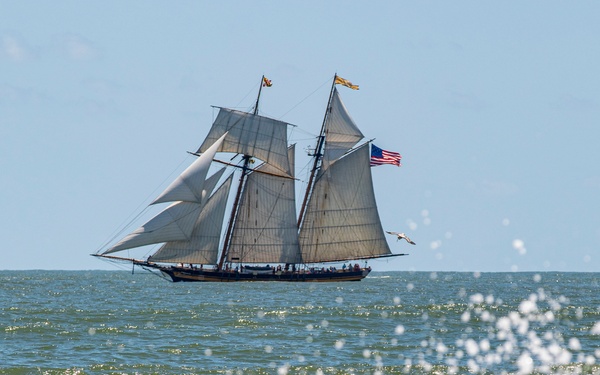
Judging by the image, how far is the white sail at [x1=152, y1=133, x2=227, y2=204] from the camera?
8131 cm

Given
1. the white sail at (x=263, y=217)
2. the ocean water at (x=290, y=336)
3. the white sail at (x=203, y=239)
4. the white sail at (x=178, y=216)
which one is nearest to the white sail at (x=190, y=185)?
the white sail at (x=178, y=216)

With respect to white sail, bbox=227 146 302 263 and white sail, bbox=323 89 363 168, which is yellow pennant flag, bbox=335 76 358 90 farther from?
white sail, bbox=227 146 302 263

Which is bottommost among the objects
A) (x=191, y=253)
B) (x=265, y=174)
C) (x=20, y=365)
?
(x=20, y=365)

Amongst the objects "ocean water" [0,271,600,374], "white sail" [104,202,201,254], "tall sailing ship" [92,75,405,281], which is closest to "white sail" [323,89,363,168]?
"tall sailing ship" [92,75,405,281]

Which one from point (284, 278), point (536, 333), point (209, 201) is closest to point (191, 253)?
point (209, 201)

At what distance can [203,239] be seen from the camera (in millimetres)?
89938

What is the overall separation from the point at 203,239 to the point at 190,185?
842cm

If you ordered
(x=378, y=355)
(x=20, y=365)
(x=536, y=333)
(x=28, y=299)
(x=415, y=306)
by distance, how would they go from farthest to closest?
(x=28, y=299) < (x=415, y=306) < (x=536, y=333) < (x=378, y=355) < (x=20, y=365)

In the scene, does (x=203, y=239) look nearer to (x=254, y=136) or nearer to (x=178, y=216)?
(x=178, y=216)

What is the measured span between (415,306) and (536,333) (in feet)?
53.9

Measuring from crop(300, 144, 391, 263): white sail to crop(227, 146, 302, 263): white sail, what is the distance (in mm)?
2811

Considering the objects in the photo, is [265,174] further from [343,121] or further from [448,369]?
[448,369]

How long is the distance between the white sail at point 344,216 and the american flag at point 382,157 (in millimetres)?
1386

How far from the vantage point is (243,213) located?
9350cm
